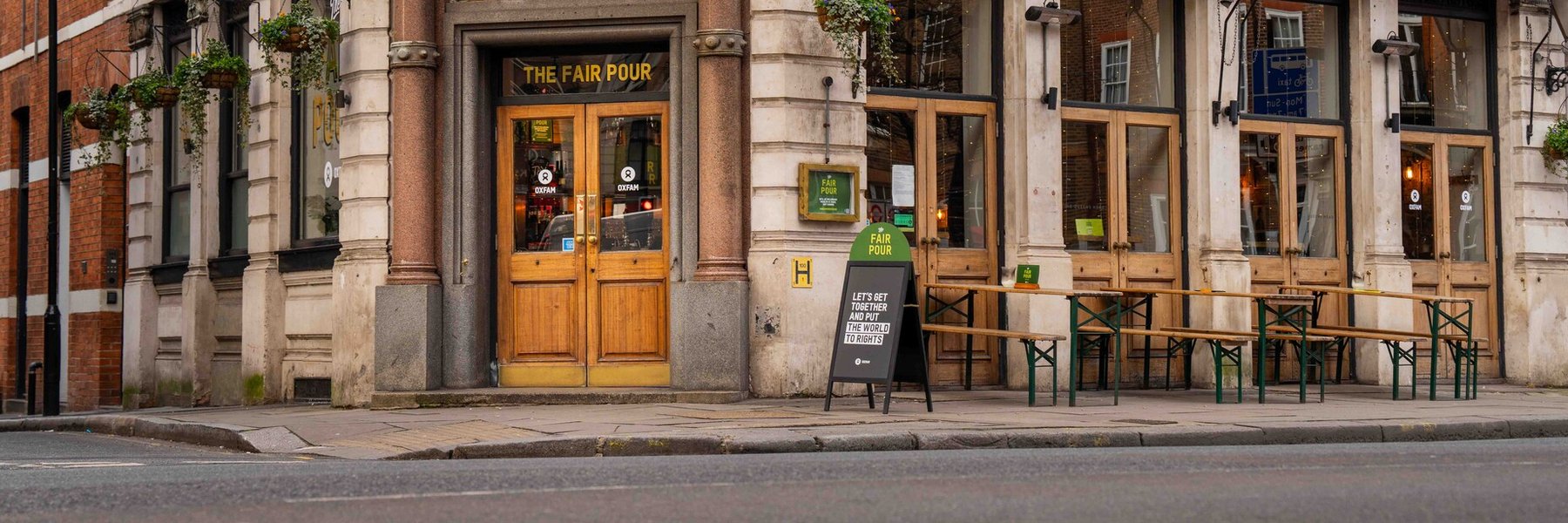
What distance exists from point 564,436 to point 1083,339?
258 inches

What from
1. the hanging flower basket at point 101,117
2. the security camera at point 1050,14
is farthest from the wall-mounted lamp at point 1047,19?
the hanging flower basket at point 101,117

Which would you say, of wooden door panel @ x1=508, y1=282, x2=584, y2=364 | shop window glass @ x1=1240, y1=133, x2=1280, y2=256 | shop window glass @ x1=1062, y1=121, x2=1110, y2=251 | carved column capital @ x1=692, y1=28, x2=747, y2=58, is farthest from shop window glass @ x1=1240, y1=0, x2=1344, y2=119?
wooden door panel @ x1=508, y1=282, x2=584, y2=364

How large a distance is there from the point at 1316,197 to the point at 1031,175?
3729 millimetres

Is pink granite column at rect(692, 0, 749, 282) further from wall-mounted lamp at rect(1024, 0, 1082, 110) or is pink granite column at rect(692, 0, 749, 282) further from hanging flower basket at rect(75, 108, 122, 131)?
hanging flower basket at rect(75, 108, 122, 131)

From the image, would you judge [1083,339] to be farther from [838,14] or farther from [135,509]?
[135,509]

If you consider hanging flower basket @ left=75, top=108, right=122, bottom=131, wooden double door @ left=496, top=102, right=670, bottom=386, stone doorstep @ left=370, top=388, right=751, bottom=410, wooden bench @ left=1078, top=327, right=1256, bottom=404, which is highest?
hanging flower basket @ left=75, top=108, right=122, bottom=131

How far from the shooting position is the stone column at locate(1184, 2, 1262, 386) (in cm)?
1591

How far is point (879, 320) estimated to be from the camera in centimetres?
1246

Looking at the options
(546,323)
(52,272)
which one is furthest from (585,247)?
(52,272)

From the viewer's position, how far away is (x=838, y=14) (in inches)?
532

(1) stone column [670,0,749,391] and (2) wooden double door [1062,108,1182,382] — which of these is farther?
(2) wooden double door [1062,108,1182,382]

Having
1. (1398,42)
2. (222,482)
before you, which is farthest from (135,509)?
(1398,42)

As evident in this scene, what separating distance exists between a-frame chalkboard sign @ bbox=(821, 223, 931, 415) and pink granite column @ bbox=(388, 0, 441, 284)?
3956 millimetres

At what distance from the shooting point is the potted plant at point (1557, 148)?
56.7ft
